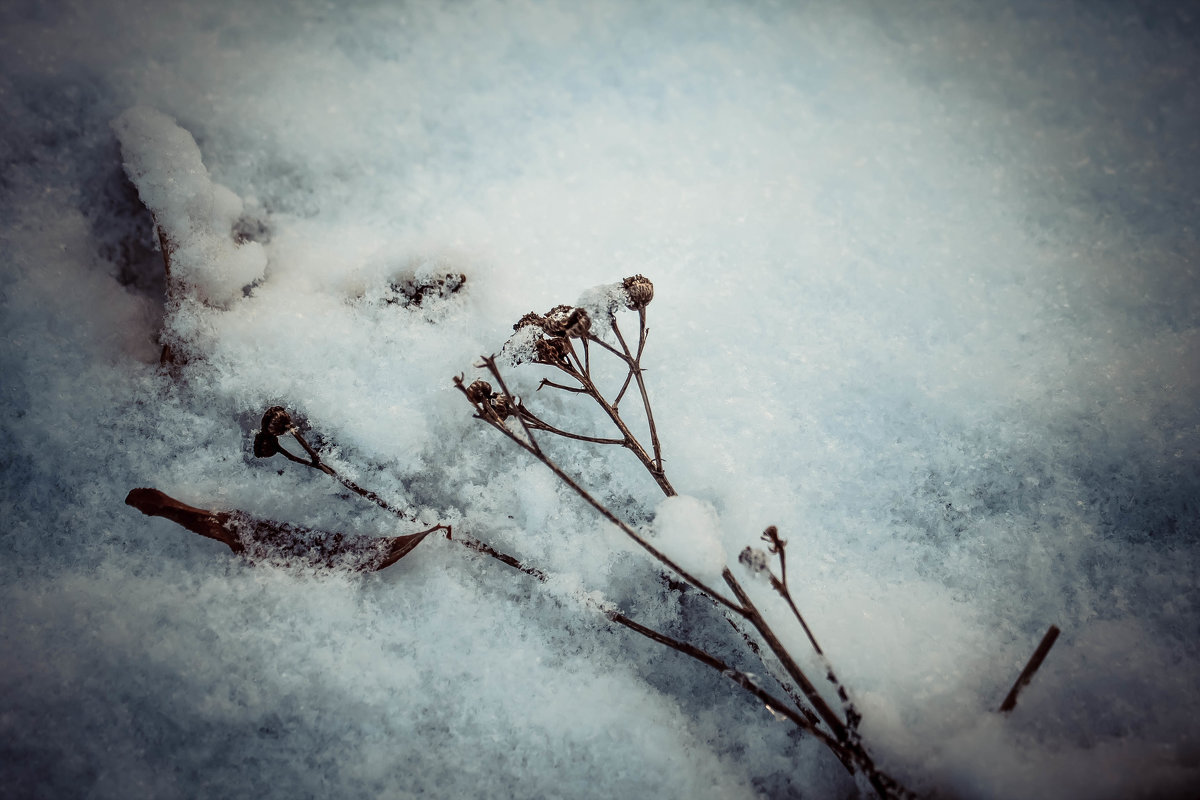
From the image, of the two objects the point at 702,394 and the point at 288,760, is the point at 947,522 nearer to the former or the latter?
the point at 702,394

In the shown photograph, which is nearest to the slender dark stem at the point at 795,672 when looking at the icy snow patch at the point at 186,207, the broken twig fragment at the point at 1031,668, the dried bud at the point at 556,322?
the broken twig fragment at the point at 1031,668

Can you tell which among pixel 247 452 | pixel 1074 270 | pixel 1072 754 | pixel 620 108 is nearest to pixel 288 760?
pixel 247 452

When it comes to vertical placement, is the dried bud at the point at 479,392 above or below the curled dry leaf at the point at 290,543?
above

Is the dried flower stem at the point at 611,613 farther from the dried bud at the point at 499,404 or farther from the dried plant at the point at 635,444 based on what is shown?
the dried bud at the point at 499,404

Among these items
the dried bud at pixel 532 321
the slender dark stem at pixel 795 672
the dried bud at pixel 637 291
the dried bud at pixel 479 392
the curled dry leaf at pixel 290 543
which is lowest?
the curled dry leaf at pixel 290 543

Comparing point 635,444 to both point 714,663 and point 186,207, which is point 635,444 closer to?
point 714,663

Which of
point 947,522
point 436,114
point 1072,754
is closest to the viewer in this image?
point 1072,754
